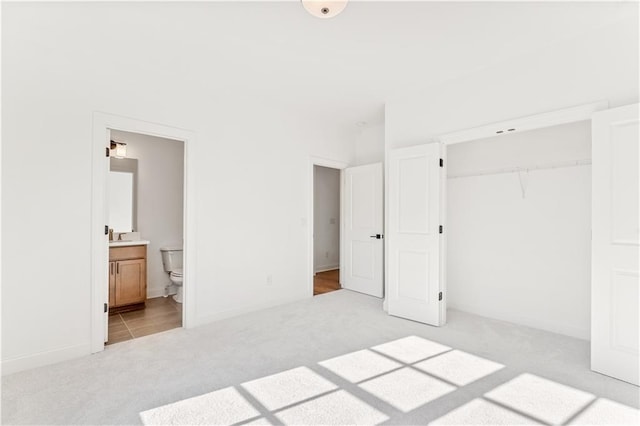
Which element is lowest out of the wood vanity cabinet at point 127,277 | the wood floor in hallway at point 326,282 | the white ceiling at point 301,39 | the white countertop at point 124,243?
the wood floor in hallway at point 326,282

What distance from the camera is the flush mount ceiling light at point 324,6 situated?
1.95m

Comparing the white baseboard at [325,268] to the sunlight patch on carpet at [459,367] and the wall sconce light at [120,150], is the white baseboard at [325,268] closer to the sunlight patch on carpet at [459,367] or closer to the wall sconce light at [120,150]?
the wall sconce light at [120,150]

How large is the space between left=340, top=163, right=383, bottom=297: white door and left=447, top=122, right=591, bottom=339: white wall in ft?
3.28

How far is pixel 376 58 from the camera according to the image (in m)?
2.95

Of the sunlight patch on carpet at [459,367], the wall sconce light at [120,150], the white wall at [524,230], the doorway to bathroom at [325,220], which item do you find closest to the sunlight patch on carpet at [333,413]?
the sunlight patch on carpet at [459,367]

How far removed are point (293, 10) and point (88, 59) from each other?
1882 mm

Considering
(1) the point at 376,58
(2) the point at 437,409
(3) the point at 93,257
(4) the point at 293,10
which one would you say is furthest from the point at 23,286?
(1) the point at 376,58

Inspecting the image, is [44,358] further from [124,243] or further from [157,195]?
[157,195]

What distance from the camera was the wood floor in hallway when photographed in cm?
504

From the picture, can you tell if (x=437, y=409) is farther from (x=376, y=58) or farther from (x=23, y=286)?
Answer: (x=23, y=286)

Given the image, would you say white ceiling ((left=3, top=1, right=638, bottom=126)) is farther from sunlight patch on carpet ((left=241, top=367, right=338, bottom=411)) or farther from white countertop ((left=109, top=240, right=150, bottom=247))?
sunlight patch on carpet ((left=241, top=367, right=338, bottom=411))

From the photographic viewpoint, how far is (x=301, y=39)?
2604 mm

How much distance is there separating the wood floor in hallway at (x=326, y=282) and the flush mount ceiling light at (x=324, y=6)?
12.2 ft

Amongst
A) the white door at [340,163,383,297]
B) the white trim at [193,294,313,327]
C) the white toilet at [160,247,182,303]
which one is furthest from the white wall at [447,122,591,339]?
the white toilet at [160,247,182,303]
